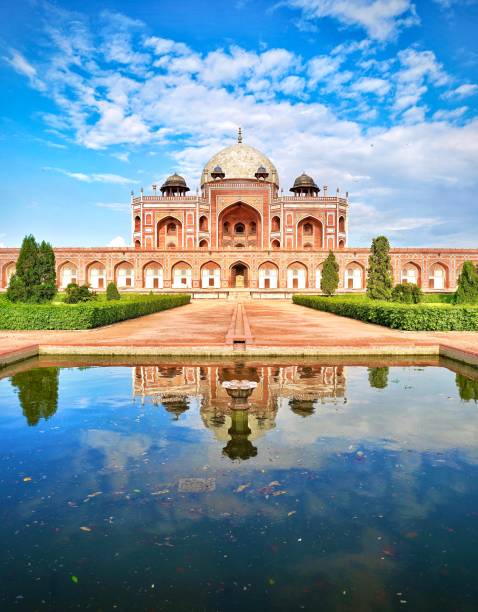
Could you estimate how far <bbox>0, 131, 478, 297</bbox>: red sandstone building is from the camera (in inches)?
1415

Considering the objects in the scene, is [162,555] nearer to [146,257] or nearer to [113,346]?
[113,346]

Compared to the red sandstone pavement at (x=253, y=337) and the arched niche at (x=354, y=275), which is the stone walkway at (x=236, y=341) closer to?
the red sandstone pavement at (x=253, y=337)

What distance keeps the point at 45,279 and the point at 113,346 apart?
→ 633 centimetres

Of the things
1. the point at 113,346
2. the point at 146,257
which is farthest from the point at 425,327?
the point at 146,257

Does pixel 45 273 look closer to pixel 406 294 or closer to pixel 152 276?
pixel 406 294

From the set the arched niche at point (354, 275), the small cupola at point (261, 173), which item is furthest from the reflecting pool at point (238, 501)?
the small cupola at point (261, 173)

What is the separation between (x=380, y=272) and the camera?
17531 millimetres

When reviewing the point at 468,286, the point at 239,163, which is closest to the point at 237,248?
the point at 239,163

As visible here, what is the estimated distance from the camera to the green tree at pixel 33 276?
44.4 feet

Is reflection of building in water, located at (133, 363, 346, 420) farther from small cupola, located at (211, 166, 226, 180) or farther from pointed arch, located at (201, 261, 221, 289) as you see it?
small cupola, located at (211, 166, 226, 180)

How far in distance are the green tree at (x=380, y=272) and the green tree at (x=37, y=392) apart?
12.6 m

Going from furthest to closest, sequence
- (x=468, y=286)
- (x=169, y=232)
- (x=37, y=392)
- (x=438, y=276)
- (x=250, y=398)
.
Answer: (x=169, y=232)
(x=438, y=276)
(x=468, y=286)
(x=37, y=392)
(x=250, y=398)

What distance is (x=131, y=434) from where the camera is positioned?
455 cm

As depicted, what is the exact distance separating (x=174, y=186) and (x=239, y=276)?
10.6 meters
